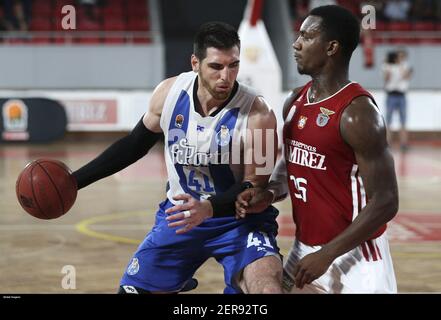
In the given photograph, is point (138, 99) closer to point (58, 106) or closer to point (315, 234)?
point (58, 106)

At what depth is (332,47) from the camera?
12.7 feet

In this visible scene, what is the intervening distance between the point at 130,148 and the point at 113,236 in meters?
3.45

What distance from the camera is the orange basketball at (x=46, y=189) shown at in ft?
14.2

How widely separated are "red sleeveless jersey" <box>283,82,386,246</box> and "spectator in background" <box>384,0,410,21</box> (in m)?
15.9

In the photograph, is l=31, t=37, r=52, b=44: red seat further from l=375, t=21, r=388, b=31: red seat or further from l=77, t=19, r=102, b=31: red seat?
l=375, t=21, r=388, b=31: red seat

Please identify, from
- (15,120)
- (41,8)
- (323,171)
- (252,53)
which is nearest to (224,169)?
(323,171)

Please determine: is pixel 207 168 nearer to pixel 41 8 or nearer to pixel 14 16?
pixel 14 16

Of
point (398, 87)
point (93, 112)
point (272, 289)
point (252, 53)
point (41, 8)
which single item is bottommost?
point (272, 289)

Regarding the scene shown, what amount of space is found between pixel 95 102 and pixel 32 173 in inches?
498

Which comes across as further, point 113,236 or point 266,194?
point 113,236

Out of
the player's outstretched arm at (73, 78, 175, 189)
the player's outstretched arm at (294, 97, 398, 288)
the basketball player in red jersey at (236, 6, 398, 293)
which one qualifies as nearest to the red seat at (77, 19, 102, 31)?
the player's outstretched arm at (73, 78, 175, 189)

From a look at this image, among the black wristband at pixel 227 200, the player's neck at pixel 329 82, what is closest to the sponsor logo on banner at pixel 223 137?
the black wristband at pixel 227 200

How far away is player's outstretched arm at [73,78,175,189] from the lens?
14.6 ft

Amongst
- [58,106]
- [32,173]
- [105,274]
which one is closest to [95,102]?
Answer: [58,106]
